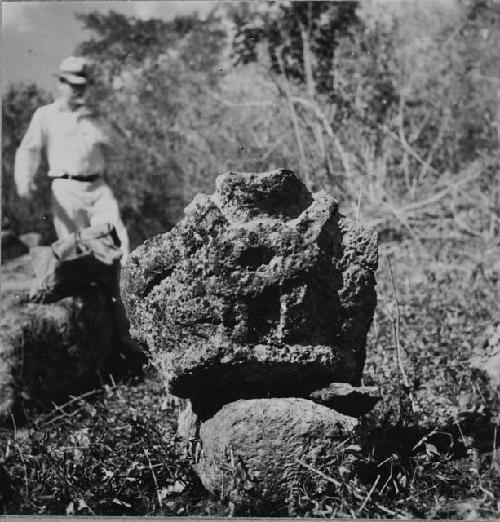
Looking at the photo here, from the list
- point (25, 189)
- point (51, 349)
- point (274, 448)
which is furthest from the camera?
point (25, 189)

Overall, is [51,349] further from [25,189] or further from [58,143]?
[58,143]

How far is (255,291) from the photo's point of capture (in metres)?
3.09

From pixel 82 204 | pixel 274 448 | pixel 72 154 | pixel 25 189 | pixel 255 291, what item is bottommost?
pixel 274 448

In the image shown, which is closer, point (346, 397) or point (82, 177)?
point (346, 397)

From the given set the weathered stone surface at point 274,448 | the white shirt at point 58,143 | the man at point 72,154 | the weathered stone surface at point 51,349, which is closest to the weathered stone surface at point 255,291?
the weathered stone surface at point 274,448

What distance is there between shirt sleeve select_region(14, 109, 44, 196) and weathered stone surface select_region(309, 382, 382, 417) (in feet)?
10.6

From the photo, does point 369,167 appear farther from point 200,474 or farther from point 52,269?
point 200,474

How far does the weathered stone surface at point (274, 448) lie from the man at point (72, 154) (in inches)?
105

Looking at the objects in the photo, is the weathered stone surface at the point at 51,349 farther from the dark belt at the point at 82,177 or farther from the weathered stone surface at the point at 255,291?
the weathered stone surface at the point at 255,291

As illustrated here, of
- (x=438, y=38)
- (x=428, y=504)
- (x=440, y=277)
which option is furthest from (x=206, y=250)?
(x=438, y=38)

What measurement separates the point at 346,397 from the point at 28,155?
3407 millimetres

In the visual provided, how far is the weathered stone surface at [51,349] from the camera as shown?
4.88m

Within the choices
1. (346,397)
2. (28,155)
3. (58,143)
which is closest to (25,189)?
(28,155)

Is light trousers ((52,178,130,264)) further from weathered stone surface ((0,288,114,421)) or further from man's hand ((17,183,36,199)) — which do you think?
weathered stone surface ((0,288,114,421))
